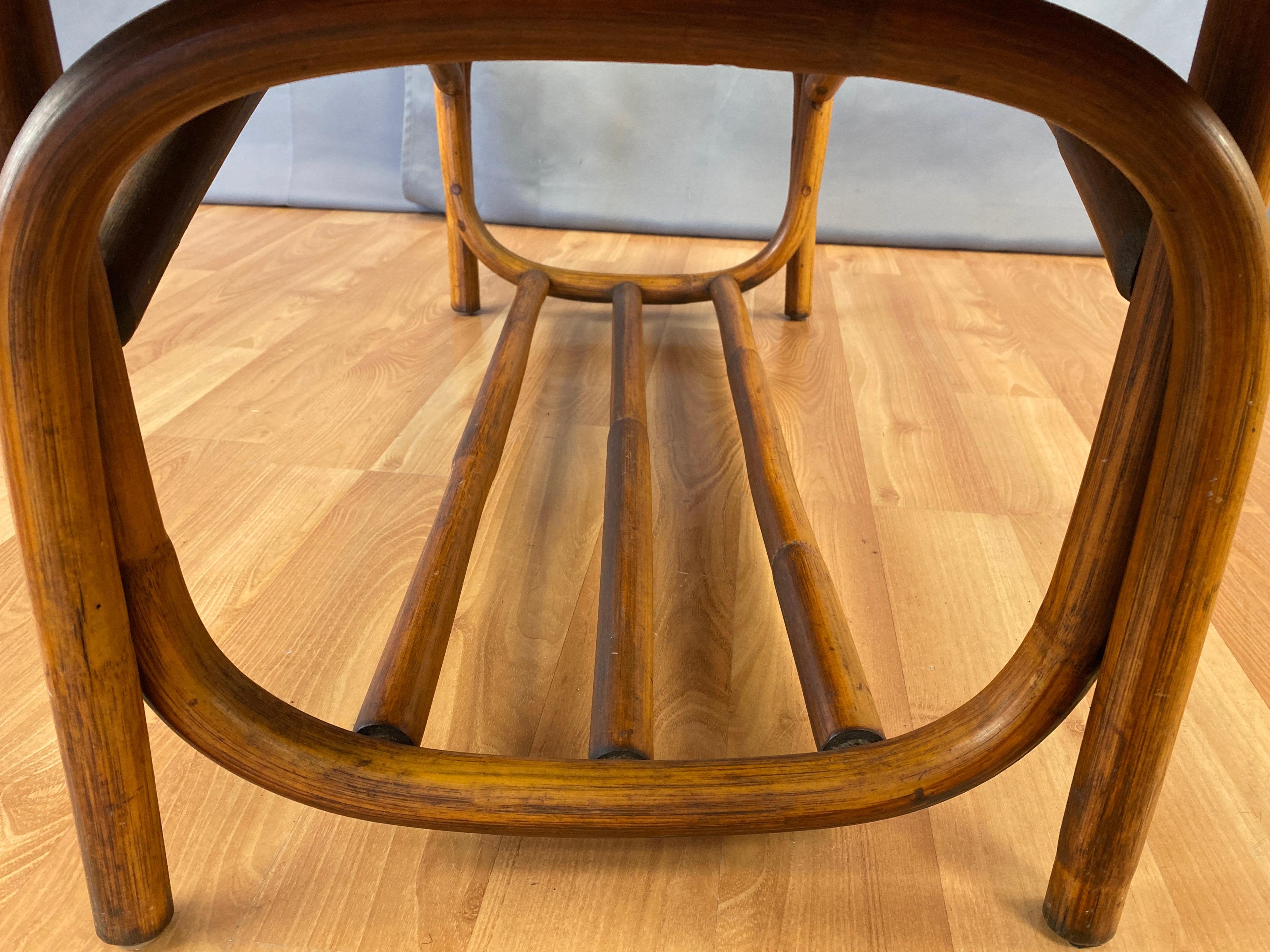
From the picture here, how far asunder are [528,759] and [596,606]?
0.33 m

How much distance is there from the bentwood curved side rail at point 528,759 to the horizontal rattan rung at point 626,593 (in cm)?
4

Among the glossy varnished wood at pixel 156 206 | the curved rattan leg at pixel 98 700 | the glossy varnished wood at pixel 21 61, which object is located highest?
the glossy varnished wood at pixel 21 61

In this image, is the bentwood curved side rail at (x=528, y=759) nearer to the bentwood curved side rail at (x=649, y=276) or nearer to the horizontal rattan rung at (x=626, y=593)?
the horizontal rattan rung at (x=626, y=593)

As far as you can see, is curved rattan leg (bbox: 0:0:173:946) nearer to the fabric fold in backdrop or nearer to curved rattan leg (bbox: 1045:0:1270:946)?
curved rattan leg (bbox: 1045:0:1270:946)

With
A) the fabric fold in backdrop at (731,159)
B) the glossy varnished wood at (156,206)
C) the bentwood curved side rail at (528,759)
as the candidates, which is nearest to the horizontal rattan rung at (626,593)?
the bentwood curved side rail at (528,759)

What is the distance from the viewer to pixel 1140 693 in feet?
1.80

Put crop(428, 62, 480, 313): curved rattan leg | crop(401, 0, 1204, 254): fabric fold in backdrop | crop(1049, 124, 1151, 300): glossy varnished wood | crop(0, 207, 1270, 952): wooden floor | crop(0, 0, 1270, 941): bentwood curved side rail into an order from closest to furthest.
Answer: crop(0, 0, 1270, 941): bentwood curved side rail, crop(1049, 124, 1151, 300): glossy varnished wood, crop(0, 207, 1270, 952): wooden floor, crop(428, 62, 480, 313): curved rattan leg, crop(401, 0, 1204, 254): fabric fold in backdrop

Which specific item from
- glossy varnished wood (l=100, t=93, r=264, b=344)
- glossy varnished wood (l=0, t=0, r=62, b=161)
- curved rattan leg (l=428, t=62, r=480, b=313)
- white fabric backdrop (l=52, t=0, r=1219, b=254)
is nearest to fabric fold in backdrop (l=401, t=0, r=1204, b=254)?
white fabric backdrop (l=52, t=0, r=1219, b=254)

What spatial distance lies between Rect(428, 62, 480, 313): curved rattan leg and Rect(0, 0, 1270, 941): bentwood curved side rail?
36.8 inches

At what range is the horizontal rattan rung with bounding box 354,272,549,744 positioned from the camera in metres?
0.67

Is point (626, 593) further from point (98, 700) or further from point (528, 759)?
point (98, 700)

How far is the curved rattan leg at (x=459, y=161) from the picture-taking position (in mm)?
1433

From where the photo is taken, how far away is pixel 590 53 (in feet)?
1.41

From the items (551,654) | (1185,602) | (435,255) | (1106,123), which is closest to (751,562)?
(551,654)
